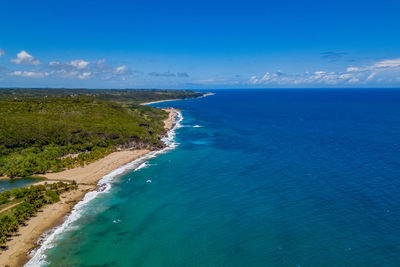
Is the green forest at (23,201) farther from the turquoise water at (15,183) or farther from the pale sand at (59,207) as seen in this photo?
the turquoise water at (15,183)

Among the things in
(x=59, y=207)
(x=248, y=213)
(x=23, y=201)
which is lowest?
(x=59, y=207)

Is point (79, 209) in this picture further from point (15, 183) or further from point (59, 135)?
point (59, 135)

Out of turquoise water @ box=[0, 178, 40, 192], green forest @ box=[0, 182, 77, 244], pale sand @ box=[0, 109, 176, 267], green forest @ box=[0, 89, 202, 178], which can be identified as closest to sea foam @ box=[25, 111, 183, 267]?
pale sand @ box=[0, 109, 176, 267]

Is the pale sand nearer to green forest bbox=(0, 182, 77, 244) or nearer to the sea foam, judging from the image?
the sea foam

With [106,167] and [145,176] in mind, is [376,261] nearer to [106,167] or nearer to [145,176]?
[145,176]

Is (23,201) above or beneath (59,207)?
above

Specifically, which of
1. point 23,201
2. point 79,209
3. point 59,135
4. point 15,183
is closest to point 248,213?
point 79,209

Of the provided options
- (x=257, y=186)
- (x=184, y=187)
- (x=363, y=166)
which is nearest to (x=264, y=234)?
(x=257, y=186)
